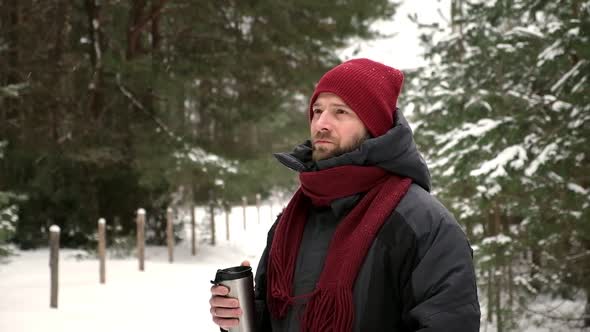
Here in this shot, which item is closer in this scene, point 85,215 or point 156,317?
point 156,317

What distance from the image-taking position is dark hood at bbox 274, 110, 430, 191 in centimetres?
207

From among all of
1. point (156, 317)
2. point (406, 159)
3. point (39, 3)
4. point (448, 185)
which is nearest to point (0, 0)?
point (39, 3)

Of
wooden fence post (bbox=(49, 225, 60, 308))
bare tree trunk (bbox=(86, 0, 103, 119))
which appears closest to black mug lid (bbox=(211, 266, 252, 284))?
wooden fence post (bbox=(49, 225, 60, 308))

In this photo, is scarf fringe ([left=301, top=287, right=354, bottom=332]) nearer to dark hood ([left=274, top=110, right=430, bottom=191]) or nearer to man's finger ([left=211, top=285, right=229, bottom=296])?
man's finger ([left=211, top=285, right=229, bottom=296])

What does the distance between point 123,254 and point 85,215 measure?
1301 mm

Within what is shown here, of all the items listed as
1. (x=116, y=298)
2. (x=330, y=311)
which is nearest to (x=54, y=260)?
(x=116, y=298)

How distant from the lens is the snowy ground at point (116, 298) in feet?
23.2

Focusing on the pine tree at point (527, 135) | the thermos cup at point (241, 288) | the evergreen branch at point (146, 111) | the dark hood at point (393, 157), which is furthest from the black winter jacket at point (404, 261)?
the evergreen branch at point (146, 111)

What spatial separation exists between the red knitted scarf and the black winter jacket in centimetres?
3

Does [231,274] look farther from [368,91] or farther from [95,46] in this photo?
[95,46]

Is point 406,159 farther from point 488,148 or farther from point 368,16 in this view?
point 368,16

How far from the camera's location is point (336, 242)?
2.07 metres

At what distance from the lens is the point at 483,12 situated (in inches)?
334

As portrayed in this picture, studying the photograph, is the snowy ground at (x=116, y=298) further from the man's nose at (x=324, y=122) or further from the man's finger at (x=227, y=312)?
the man's nose at (x=324, y=122)
